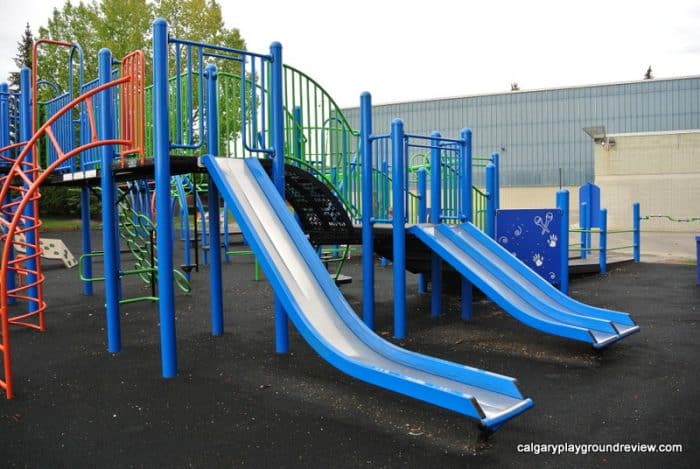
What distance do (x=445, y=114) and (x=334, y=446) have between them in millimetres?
38309

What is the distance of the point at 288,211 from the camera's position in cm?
580

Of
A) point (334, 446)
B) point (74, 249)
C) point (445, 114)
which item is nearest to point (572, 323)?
point (334, 446)

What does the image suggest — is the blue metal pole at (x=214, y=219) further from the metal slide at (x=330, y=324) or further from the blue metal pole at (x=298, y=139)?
the blue metal pole at (x=298, y=139)

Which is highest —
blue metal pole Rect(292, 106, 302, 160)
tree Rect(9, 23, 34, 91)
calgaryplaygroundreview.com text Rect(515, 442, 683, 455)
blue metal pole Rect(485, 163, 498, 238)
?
tree Rect(9, 23, 34, 91)

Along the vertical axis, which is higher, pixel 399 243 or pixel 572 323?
pixel 399 243

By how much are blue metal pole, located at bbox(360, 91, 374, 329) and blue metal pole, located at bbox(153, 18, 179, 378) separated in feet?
8.20

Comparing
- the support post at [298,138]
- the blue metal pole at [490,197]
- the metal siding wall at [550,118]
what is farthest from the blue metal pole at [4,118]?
the metal siding wall at [550,118]

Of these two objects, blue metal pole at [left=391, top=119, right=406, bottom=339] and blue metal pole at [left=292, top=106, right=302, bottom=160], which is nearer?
blue metal pole at [left=391, top=119, right=406, bottom=339]

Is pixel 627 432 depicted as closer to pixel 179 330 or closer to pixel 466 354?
pixel 466 354

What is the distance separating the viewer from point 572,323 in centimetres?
611

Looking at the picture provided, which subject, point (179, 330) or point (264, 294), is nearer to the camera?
point (179, 330)

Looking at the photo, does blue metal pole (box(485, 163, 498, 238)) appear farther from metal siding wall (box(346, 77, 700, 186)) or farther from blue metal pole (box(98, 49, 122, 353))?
metal siding wall (box(346, 77, 700, 186))

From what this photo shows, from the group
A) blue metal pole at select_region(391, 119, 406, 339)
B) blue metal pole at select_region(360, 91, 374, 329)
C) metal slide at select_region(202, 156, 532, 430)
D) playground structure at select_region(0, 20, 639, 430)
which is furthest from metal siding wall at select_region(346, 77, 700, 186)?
metal slide at select_region(202, 156, 532, 430)

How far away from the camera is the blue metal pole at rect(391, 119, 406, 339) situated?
6.78 metres
